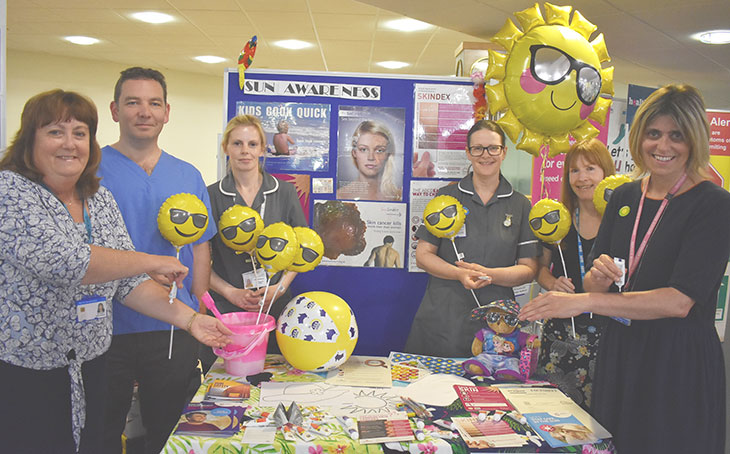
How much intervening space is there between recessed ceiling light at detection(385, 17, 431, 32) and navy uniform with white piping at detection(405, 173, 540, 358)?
343 cm

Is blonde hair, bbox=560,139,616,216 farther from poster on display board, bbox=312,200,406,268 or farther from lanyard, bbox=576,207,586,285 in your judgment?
poster on display board, bbox=312,200,406,268

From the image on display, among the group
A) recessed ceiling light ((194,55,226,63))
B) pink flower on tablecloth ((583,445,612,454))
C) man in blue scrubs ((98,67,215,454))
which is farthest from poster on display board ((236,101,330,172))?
recessed ceiling light ((194,55,226,63))

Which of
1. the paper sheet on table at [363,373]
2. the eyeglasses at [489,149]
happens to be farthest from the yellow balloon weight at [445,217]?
the paper sheet on table at [363,373]

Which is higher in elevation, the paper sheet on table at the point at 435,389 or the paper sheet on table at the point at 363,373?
the paper sheet on table at the point at 363,373

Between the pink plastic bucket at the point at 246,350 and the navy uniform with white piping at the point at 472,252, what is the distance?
86 centimetres

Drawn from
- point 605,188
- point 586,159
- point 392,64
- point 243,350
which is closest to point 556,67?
point 586,159

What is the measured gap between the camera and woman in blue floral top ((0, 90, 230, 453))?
138cm

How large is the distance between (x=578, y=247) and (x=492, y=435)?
103 centimetres

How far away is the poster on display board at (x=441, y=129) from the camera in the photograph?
279cm

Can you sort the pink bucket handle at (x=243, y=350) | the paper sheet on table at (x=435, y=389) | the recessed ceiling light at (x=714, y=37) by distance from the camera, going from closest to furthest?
the paper sheet on table at (x=435, y=389) < the pink bucket handle at (x=243, y=350) < the recessed ceiling light at (x=714, y=37)

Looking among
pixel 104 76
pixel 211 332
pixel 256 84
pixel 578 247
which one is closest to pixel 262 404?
pixel 211 332

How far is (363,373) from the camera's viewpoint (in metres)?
1.84

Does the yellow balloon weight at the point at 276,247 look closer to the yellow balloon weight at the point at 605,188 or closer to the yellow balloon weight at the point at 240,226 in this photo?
the yellow balloon weight at the point at 240,226

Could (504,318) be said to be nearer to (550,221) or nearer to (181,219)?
(550,221)
